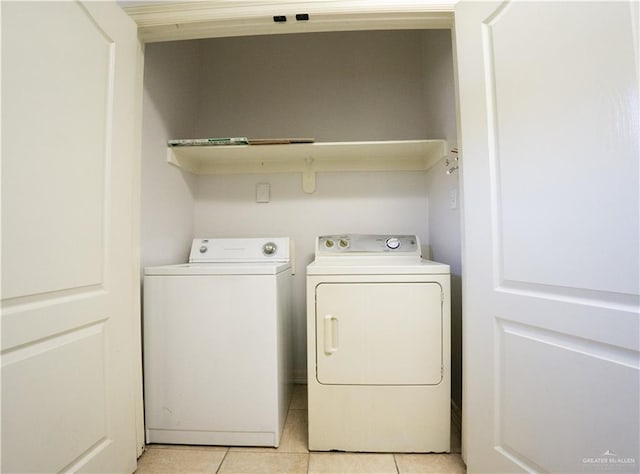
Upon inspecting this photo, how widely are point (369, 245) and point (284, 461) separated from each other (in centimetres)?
117

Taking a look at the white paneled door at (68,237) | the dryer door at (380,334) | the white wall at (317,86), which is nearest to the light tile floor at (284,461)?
the white paneled door at (68,237)

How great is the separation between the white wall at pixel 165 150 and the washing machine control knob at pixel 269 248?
564mm

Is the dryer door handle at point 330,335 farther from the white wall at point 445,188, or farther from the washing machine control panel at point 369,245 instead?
the white wall at point 445,188

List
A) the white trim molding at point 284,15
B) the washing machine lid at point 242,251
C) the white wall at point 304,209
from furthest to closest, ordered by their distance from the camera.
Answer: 1. the white wall at point 304,209
2. the washing machine lid at point 242,251
3. the white trim molding at point 284,15

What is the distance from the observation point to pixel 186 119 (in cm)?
190

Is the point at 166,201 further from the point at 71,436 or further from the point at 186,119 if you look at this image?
the point at 71,436

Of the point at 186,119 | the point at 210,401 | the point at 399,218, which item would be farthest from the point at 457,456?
the point at 186,119

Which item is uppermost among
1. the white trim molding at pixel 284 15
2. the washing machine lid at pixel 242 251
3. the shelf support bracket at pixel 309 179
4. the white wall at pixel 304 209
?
the white trim molding at pixel 284 15

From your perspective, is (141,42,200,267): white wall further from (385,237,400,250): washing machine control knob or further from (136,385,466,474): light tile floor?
(385,237,400,250): washing machine control knob

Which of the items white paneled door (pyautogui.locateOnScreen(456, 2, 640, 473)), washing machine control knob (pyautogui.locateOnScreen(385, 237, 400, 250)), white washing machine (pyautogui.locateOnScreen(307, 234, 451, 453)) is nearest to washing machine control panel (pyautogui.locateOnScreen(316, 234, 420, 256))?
washing machine control knob (pyautogui.locateOnScreen(385, 237, 400, 250))

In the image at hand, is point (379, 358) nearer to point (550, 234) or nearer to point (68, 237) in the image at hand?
point (550, 234)

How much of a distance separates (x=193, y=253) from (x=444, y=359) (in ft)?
5.26

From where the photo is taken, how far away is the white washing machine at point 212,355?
1.27 m

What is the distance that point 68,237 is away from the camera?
0.88 meters
